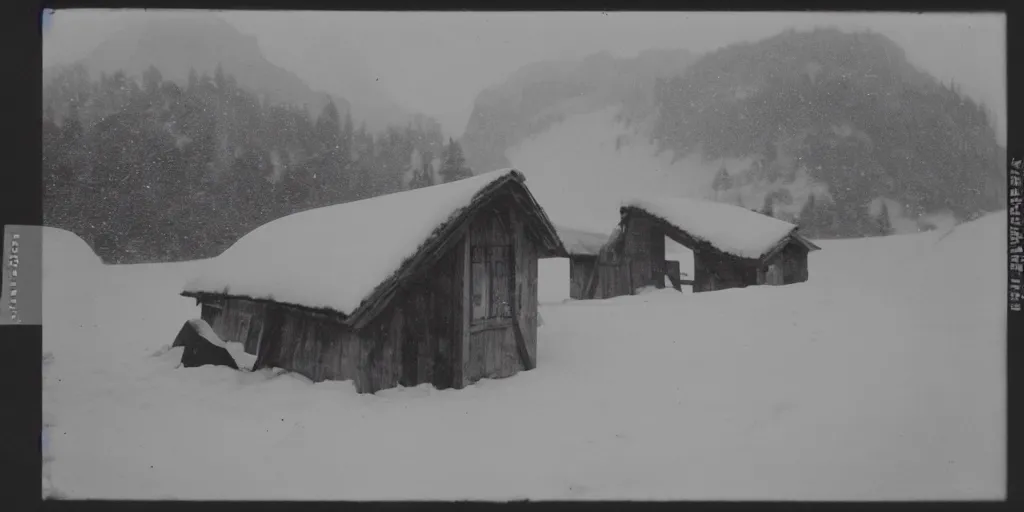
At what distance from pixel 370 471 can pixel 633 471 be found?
2.75 meters

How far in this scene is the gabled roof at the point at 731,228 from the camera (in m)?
12.5

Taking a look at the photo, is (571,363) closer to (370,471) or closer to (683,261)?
(370,471)

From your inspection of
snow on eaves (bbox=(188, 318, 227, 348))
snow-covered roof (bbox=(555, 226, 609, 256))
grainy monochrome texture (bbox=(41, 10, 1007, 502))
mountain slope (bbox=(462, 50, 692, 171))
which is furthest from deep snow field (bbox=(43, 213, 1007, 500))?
snow-covered roof (bbox=(555, 226, 609, 256))

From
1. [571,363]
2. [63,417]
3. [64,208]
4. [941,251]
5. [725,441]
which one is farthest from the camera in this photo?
[571,363]

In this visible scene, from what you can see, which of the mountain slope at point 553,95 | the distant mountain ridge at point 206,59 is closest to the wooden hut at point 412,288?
the mountain slope at point 553,95

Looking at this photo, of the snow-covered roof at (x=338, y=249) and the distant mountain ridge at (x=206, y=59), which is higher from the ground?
the distant mountain ridge at (x=206, y=59)

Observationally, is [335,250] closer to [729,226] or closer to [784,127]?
[784,127]

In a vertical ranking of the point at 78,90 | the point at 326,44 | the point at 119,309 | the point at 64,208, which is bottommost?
the point at 119,309

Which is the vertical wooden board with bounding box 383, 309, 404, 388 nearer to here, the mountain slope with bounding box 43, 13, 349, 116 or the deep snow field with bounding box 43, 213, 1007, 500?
the deep snow field with bounding box 43, 213, 1007, 500

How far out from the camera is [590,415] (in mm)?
5617

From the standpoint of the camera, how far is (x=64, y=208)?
606 cm

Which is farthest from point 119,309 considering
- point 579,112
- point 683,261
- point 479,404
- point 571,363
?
point 683,261

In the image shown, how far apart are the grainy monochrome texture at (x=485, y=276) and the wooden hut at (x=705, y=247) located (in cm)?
361
